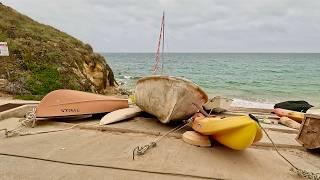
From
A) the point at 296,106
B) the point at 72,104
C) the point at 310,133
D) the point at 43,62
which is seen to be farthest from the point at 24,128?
the point at 296,106


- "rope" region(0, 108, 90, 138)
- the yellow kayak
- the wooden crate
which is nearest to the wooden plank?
"rope" region(0, 108, 90, 138)

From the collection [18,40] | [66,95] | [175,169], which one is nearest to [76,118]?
[66,95]

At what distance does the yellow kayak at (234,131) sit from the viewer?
5.12 metres

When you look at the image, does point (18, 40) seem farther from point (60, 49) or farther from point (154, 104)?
point (154, 104)

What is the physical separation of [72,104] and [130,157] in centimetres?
263

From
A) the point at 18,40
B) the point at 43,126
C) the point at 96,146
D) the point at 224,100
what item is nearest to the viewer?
the point at 96,146

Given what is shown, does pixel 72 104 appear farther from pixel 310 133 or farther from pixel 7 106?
pixel 310 133

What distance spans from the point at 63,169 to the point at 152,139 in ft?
5.51

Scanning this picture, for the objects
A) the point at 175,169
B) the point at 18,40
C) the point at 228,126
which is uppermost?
the point at 18,40

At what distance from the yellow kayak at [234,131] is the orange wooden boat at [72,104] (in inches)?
106

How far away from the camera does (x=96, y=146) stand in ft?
18.7

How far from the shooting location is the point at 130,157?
17.1 ft

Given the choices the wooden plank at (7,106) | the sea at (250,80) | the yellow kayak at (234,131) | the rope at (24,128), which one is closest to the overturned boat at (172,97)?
the yellow kayak at (234,131)

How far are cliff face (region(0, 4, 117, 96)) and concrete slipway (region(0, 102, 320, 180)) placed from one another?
6419mm
